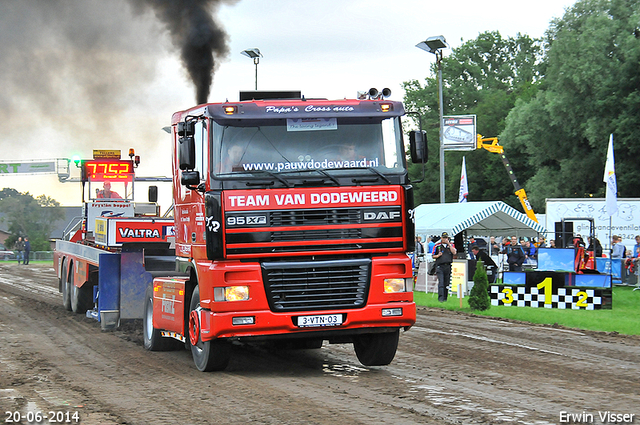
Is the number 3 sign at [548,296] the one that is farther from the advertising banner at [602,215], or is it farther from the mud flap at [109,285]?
the advertising banner at [602,215]

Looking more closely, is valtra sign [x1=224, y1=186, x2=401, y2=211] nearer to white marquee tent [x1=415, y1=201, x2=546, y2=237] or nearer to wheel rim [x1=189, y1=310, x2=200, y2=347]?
wheel rim [x1=189, y1=310, x2=200, y2=347]

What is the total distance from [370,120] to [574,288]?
1119 centimetres

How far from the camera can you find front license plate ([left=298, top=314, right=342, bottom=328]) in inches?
366

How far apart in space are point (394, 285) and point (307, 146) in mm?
1908

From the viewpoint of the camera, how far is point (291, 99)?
32.9 ft

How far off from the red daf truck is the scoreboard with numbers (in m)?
10.7

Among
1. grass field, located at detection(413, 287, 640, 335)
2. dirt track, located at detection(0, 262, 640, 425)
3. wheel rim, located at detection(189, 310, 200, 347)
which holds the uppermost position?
wheel rim, located at detection(189, 310, 200, 347)

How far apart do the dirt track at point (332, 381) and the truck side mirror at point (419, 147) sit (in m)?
2.59

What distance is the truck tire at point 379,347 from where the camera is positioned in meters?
10.3

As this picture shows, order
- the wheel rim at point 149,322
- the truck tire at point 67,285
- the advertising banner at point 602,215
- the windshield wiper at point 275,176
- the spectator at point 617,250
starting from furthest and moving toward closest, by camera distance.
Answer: the advertising banner at point 602,215 < the spectator at point 617,250 < the truck tire at point 67,285 < the wheel rim at point 149,322 < the windshield wiper at point 275,176

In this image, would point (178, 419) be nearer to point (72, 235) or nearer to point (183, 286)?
point (183, 286)

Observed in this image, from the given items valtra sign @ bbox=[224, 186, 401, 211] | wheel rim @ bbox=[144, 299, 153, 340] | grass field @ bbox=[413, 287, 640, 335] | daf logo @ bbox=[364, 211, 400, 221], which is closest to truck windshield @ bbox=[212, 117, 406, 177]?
valtra sign @ bbox=[224, 186, 401, 211]

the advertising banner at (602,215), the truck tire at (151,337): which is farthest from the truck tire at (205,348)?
the advertising banner at (602,215)

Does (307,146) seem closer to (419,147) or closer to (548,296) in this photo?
(419,147)
